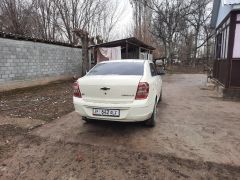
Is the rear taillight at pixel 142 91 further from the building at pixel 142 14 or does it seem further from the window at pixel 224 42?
the building at pixel 142 14

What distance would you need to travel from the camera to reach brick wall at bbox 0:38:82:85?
895 centimetres

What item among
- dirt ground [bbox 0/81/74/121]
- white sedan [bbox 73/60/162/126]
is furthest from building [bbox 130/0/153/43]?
white sedan [bbox 73/60/162/126]

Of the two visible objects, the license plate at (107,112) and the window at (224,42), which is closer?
the license plate at (107,112)

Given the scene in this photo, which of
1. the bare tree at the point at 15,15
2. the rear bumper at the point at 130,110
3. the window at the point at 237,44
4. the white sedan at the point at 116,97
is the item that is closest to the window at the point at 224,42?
the window at the point at 237,44

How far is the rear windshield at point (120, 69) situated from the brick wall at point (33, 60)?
18.4ft

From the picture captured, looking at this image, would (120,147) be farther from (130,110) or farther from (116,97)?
(116,97)

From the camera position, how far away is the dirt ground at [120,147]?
2992 millimetres

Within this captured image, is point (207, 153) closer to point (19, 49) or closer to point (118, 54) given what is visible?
point (19, 49)

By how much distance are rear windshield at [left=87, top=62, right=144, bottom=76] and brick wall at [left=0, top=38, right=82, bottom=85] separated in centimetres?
561

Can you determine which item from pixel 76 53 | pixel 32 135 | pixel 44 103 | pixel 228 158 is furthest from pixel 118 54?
pixel 228 158

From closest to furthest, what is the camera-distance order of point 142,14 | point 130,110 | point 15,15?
point 130,110 < point 15,15 < point 142,14

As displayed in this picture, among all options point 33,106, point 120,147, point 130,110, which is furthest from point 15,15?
point 120,147

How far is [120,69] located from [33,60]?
23.5 feet

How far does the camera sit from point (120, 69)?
4762mm
